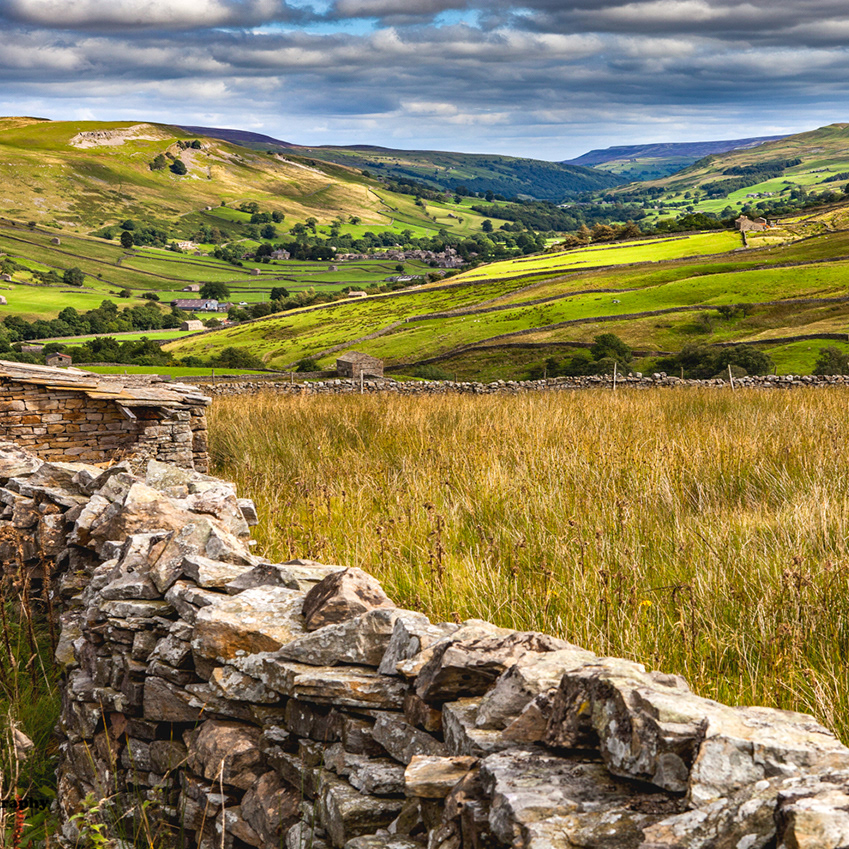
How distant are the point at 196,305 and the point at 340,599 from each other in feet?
562

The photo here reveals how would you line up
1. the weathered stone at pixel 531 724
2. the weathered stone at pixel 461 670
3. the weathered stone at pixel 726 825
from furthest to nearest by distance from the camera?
the weathered stone at pixel 461 670, the weathered stone at pixel 531 724, the weathered stone at pixel 726 825

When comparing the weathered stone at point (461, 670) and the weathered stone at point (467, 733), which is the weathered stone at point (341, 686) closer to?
the weathered stone at point (461, 670)

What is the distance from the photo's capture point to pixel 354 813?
9.69 feet

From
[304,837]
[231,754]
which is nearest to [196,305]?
[231,754]

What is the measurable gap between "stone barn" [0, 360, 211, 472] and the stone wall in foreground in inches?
248

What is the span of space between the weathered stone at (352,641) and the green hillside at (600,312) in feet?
153

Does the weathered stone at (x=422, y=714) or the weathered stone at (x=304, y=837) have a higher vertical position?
the weathered stone at (x=422, y=714)

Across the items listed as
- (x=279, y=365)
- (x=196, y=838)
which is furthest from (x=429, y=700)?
(x=279, y=365)

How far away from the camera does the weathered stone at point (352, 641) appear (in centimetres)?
341

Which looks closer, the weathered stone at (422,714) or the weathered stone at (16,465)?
the weathered stone at (422,714)

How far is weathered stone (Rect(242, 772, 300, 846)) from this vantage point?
331 centimetres

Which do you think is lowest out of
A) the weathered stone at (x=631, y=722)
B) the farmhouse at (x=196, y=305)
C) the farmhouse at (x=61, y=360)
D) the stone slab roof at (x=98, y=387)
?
the farmhouse at (x=61, y=360)

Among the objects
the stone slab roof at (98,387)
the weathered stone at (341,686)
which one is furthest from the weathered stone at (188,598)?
the stone slab roof at (98,387)

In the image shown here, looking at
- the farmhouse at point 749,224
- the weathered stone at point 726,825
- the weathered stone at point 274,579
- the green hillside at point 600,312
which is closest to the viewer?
the weathered stone at point 726,825
